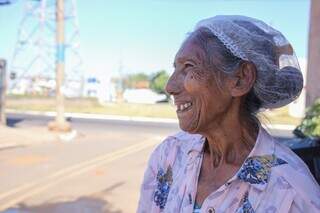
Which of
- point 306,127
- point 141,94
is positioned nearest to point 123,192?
point 306,127

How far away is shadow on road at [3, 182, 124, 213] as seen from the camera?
6.70m

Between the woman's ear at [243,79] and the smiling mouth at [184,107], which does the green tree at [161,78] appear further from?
the woman's ear at [243,79]

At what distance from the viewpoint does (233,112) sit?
1645 millimetres

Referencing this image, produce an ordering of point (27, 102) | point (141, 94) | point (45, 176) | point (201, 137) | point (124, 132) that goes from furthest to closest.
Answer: point (141, 94)
point (27, 102)
point (124, 132)
point (45, 176)
point (201, 137)

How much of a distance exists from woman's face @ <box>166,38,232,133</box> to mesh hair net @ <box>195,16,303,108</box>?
0.33 feet

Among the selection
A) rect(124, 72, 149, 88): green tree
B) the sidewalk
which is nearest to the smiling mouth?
the sidewalk

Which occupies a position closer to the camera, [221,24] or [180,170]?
[221,24]

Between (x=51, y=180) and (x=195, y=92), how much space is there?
7.86m

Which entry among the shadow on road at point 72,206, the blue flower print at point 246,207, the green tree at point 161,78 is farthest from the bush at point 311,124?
the blue flower print at point 246,207

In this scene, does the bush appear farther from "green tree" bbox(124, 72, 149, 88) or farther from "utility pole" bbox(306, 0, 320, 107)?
"green tree" bbox(124, 72, 149, 88)

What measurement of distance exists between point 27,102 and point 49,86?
35.9 ft

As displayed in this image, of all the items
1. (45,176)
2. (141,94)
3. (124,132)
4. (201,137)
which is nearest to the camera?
(201,137)

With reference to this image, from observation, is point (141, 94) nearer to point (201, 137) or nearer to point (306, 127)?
point (306, 127)

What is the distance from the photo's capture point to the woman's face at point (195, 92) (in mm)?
1575
